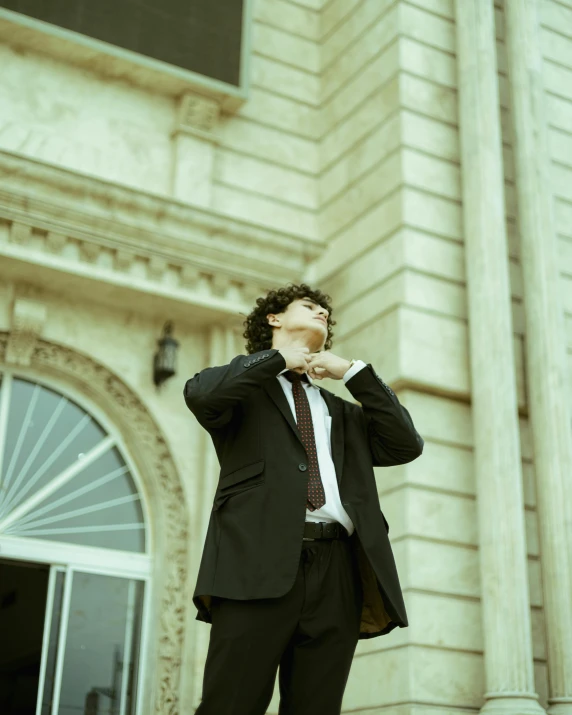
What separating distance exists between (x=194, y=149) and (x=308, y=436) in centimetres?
593

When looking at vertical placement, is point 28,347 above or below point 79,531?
above

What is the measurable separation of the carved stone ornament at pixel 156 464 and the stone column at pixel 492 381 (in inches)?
89.5

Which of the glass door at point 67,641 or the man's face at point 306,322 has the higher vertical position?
the man's face at point 306,322

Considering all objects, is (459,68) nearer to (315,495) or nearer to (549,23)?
(549,23)

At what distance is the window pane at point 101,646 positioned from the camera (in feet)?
22.9

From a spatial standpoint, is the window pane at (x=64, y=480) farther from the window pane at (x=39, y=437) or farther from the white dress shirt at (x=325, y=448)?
the white dress shirt at (x=325, y=448)

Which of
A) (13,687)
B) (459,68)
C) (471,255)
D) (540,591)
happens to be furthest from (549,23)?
(13,687)

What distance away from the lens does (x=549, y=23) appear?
973 cm

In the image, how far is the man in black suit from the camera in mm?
2754

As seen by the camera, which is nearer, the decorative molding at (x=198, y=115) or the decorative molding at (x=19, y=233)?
the decorative molding at (x=19, y=233)

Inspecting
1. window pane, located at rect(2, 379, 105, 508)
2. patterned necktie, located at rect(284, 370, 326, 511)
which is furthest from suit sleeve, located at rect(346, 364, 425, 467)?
window pane, located at rect(2, 379, 105, 508)

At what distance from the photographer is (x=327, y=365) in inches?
121

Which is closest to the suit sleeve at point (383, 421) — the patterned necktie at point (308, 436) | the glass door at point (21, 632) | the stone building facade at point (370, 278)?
the patterned necktie at point (308, 436)

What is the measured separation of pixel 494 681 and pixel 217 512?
4337 millimetres
